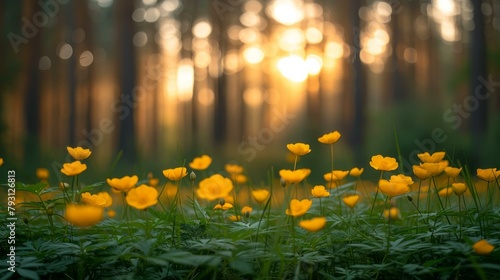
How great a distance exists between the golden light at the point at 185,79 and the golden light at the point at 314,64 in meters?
4.75

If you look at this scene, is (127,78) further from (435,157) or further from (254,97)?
(254,97)

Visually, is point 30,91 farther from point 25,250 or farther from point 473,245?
point 473,245

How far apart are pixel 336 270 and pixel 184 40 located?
16.9 meters

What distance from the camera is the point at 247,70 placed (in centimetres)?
2008

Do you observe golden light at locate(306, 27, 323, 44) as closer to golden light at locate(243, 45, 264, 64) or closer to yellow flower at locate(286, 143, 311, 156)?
golden light at locate(243, 45, 264, 64)

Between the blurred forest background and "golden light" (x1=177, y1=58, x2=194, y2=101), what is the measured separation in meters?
0.10

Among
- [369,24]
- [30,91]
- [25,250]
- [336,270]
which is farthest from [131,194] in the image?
[369,24]

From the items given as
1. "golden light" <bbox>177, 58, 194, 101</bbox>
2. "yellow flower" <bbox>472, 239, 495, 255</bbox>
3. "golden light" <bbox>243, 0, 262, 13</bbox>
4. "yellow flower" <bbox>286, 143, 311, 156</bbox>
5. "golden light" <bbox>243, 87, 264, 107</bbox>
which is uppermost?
"golden light" <bbox>243, 0, 262, 13</bbox>

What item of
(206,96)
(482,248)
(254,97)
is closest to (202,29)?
(206,96)

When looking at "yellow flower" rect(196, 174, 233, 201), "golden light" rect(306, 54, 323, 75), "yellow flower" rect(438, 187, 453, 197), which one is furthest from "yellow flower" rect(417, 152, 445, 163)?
"golden light" rect(306, 54, 323, 75)

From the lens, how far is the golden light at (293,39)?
1710cm

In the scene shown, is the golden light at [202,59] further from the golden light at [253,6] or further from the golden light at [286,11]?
the golden light at [286,11]

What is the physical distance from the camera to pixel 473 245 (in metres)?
1.18

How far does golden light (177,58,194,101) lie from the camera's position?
18.8 metres
